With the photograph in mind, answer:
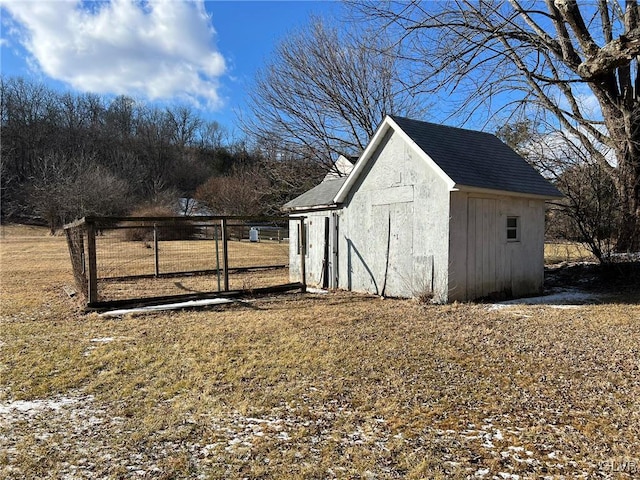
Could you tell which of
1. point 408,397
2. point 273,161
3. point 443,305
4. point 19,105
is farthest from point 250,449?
point 19,105

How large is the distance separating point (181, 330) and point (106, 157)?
54.1 m

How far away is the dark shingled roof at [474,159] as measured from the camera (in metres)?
8.78

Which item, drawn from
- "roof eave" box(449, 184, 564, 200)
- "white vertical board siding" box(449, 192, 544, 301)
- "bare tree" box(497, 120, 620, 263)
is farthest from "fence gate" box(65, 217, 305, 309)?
"bare tree" box(497, 120, 620, 263)

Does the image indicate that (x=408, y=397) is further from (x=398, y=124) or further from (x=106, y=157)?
(x=106, y=157)

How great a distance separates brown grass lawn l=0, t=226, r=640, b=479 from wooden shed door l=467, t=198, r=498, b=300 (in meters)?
1.74

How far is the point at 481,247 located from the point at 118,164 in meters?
50.4

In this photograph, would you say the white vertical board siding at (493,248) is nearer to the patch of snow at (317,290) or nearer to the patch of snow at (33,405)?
the patch of snow at (317,290)

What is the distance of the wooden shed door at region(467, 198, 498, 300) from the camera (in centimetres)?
884

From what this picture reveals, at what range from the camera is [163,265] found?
1675 centimetres

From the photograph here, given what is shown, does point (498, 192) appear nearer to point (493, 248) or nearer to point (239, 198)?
point (493, 248)

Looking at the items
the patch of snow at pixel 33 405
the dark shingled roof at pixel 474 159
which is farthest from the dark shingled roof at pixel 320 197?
the patch of snow at pixel 33 405

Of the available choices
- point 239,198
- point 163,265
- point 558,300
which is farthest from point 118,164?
point 558,300

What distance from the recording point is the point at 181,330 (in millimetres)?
6719

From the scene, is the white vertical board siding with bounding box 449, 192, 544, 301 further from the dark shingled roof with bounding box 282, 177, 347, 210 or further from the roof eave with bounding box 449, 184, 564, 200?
the dark shingled roof with bounding box 282, 177, 347, 210
